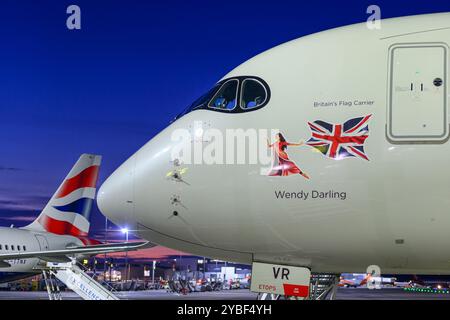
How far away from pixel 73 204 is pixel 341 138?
3418 centimetres

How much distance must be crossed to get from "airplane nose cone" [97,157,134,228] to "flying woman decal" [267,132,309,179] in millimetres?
2045

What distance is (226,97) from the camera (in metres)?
9.28

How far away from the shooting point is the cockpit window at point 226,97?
9.17m

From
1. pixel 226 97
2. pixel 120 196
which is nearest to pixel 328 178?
pixel 226 97

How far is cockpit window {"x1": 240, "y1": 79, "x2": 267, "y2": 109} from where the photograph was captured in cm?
897

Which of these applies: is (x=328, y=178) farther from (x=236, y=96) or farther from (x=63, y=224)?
(x=63, y=224)

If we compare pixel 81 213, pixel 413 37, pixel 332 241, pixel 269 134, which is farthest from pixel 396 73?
pixel 81 213

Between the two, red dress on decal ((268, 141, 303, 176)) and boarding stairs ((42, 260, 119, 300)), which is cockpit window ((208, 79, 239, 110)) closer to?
red dress on decal ((268, 141, 303, 176))

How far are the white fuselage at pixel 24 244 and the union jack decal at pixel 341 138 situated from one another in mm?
30300

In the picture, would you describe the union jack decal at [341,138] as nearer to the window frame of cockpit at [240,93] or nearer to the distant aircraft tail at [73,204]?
the window frame of cockpit at [240,93]

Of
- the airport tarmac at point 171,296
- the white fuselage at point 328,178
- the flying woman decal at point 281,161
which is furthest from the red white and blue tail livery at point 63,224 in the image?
the flying woman decal at point 281,161

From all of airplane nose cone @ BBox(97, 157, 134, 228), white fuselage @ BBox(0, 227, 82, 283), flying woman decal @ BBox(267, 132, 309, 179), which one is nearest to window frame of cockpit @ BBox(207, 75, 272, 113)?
flying woman decal @ BBox(267, 132, 309, 179)

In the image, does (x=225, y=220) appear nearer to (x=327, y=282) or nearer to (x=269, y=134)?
(x=269, y=134)

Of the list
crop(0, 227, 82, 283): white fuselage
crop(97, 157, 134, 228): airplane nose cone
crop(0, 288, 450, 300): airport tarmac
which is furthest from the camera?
crop(0, 288, 450, 300): airport tarmac
